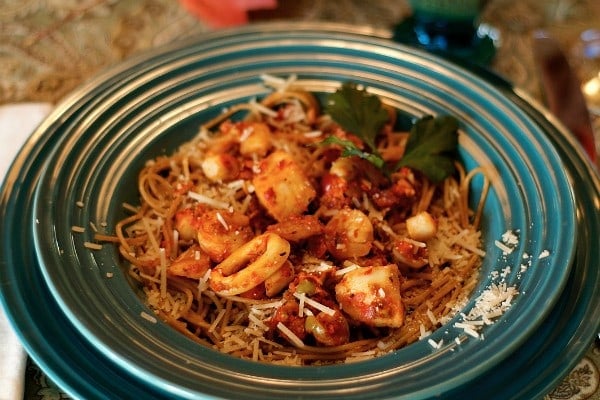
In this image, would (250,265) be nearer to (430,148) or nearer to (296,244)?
(296,244)

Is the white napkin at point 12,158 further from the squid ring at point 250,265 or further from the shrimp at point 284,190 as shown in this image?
the shrimp at point 284,190

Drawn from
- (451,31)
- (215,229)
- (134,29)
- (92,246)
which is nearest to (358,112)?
(215,229)

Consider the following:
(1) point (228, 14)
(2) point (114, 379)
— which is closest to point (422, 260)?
(2) point (114, 379)

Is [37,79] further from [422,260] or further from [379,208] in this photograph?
[422,260]

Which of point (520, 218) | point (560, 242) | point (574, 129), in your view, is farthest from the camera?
point (574, 129)

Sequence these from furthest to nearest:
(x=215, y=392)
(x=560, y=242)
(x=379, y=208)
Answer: (x=379, y=208)
(x=560, y=242)
(x=215, y=392)

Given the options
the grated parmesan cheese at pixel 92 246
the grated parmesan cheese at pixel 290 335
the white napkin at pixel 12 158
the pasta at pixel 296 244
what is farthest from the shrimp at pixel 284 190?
the white napkin at pixel 12 158

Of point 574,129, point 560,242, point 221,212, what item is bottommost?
point 560,242
